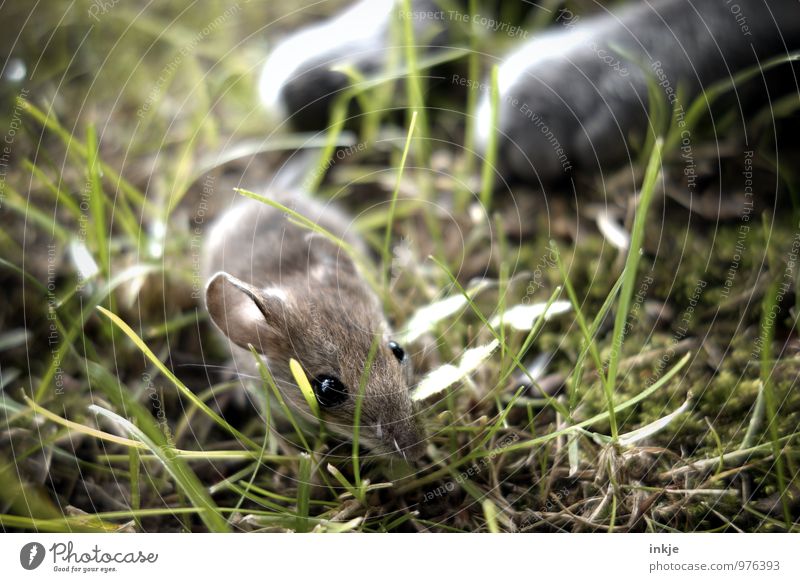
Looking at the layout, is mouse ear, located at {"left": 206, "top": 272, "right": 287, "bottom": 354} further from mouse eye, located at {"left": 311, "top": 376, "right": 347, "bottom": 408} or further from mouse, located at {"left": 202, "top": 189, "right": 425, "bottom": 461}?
mouse eye, located at {"left": 311, "top": 376, "right": 347, "bottom": 408}

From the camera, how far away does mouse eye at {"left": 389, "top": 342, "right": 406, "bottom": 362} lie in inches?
81.3

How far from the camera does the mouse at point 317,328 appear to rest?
193 centimetres

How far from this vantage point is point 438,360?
2303 mm

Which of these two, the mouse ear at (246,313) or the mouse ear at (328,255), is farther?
the mouse ear at (328,255)

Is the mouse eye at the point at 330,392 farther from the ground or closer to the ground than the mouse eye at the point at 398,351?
closer to the ground

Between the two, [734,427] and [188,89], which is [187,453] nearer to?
[734,427]
